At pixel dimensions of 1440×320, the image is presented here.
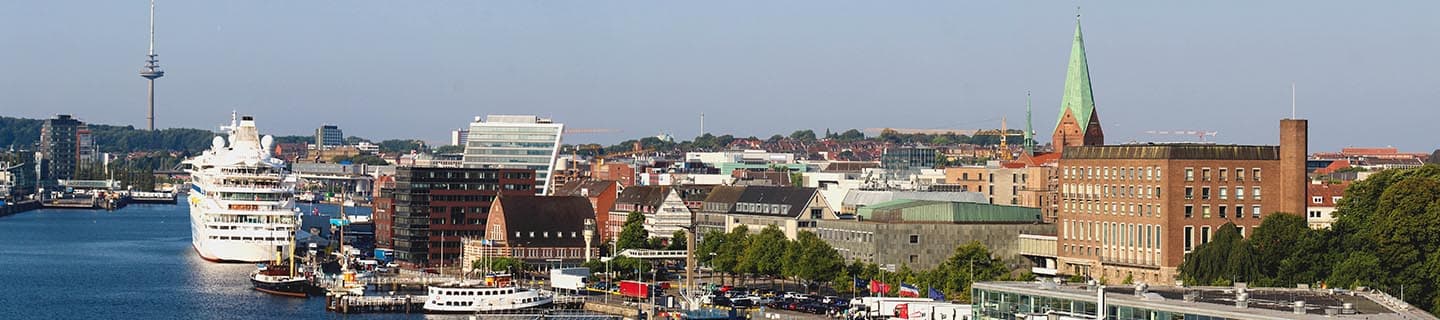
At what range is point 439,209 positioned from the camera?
13488 centimetres

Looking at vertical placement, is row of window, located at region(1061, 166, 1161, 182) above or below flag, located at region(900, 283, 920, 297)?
above

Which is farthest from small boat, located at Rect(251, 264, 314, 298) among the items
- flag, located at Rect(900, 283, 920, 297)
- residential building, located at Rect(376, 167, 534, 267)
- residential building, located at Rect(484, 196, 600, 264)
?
flag, located at Rect(900, 283, 920, 297)

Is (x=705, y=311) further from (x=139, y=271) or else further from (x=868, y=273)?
(x=139, y=271)

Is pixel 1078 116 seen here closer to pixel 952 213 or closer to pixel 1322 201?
pixel 1322 201

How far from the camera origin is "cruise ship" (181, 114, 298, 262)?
148 metres

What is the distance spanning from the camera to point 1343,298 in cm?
6075

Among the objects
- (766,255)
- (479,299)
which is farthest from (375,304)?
(766,255)

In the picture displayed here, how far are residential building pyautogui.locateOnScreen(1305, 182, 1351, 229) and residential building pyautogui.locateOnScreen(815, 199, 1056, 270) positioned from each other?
1784 centimetres

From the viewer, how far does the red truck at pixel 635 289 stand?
342 feet

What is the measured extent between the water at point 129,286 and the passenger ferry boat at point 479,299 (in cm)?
186

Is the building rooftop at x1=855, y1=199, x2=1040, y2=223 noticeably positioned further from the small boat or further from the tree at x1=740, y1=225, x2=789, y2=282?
the small boat

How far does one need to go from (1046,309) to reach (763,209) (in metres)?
62.7

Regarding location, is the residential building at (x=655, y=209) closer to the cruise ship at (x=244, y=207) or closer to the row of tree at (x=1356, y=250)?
the cruise ship at (x=244, y=207)

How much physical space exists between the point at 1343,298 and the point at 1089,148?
41158 millimetres
